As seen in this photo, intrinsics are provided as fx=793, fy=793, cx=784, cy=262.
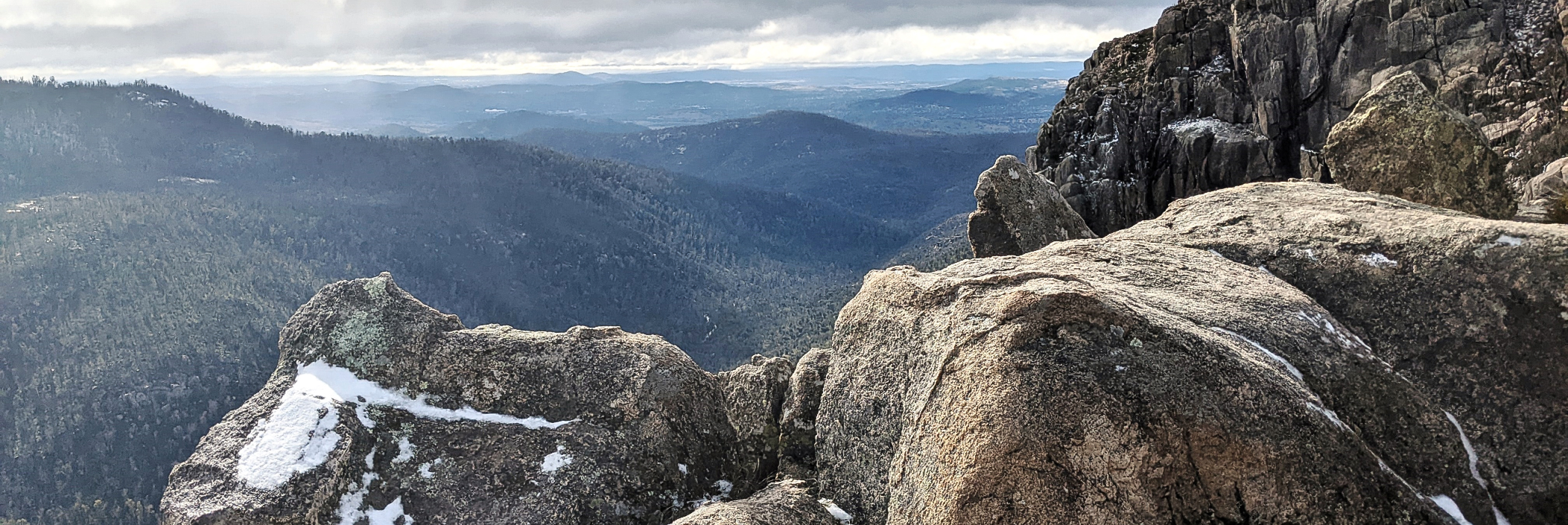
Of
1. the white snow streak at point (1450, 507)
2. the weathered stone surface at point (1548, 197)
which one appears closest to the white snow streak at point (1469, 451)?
the white snow streak at point (1450, 507)

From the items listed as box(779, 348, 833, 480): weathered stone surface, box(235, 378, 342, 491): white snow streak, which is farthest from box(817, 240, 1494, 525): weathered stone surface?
box(235, 378, 342, 491): white snow streak

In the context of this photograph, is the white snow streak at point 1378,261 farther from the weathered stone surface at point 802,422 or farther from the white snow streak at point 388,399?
the white snow streak at point 388,399

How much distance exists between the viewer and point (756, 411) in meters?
17.2

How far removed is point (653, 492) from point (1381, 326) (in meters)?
12.1

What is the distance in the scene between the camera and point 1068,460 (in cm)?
905

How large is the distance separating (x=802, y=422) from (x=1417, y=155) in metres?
16.7

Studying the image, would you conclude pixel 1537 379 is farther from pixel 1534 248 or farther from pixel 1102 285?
pixel 1102 285

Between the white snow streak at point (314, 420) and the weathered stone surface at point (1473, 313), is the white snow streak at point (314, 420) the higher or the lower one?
the lower one

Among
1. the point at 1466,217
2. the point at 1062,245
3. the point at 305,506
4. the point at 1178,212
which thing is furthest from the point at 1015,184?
the point at 305,506

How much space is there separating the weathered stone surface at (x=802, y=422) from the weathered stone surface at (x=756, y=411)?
1.56 ft

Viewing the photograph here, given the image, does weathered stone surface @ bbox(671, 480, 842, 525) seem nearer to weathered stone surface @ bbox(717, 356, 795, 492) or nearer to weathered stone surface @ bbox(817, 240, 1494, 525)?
weathered stone surface @ bbox(817, 240, 1494, 525)

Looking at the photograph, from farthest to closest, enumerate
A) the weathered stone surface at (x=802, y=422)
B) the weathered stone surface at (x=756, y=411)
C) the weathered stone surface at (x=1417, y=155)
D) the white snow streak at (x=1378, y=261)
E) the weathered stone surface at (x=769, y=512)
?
the weathered stone surface at (x=1417, y=155) < the weathered stone surface at (x=756, y=411) < the weathered stone surface at (x=802, y=422) < the white snow streak at (x=1378, y=261) < the weathered stone surface at (x=769, y=512)

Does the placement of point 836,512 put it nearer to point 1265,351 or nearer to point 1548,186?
point 1265,351

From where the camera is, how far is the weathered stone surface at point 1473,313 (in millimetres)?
10156
